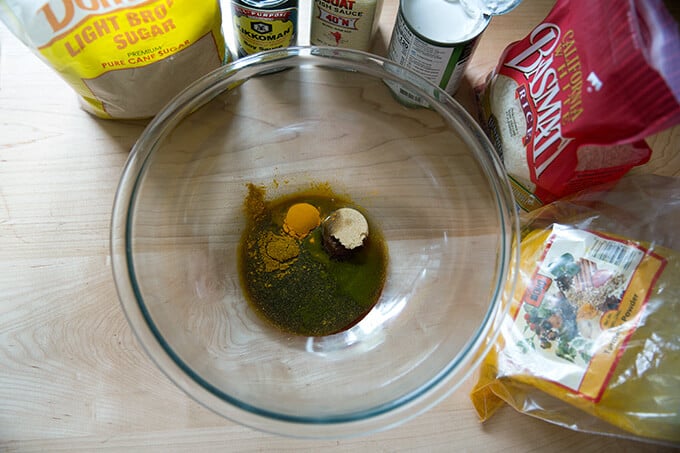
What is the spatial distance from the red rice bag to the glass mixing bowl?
0.06 meters

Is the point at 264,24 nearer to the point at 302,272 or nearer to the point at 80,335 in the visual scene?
the point at 302,272

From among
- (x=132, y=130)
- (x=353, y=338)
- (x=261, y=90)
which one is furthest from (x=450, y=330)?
(x=132, y=130)

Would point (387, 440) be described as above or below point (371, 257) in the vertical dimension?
below

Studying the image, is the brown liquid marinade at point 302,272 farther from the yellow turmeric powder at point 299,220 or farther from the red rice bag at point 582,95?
the red rice bag at point 582,95

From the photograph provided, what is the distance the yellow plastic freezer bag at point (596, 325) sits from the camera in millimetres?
613

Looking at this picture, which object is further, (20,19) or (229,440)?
(229,440)

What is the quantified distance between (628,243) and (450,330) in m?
0.25

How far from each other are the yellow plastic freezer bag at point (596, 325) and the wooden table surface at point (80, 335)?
0.21 ft

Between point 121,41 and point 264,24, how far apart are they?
0.17m

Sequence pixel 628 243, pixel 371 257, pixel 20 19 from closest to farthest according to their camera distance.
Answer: pixel 20 19 < pixel 628 243 < pixel 371 257

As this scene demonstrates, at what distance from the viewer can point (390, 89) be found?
2.30ft

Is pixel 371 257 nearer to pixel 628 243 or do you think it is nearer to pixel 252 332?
pixel 252 332

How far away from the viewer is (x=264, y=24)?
2.13 ft

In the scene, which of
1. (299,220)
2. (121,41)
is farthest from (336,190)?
(121,41)
